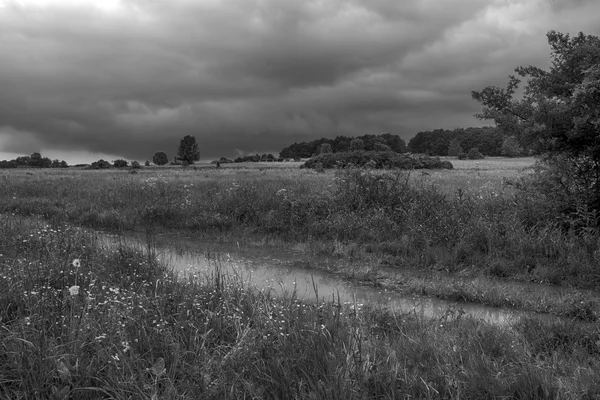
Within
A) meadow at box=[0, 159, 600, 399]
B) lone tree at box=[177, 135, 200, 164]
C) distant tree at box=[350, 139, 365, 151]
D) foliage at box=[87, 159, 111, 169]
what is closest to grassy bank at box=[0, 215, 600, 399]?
meadow at box=[0, 159, 600, 399]

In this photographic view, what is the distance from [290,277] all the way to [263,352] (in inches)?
186

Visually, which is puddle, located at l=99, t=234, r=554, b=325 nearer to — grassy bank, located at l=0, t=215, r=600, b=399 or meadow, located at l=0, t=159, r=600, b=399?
meadow, located at l=0, t=159, r=600, b=399

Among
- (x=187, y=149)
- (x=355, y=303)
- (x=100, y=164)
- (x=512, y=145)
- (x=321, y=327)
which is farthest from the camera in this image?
(x=187, y=149)

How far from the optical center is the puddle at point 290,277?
6605 mm

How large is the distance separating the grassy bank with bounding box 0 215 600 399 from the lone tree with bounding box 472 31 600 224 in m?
5.69

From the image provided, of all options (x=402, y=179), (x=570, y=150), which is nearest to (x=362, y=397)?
(x=570, y=150)

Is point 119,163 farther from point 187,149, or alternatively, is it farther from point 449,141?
point 449,141

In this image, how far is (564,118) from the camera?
30.9 feet

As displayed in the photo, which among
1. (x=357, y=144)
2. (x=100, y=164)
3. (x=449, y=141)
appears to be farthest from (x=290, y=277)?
(x=449, y=141)

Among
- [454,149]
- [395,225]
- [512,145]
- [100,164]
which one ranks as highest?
[100,164]

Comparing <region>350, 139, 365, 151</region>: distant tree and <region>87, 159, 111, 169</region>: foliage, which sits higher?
<region>350, 139, 365, 151</region>: distant tree

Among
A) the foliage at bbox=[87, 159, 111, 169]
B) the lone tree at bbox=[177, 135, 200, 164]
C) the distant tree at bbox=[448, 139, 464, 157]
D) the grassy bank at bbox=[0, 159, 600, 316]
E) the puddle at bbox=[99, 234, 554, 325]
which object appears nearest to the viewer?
the puddle at bbox=[99, 234, 554, 325]

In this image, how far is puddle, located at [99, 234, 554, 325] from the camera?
21.7 feet

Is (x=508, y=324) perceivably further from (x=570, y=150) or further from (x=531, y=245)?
(x=570, y=150)
